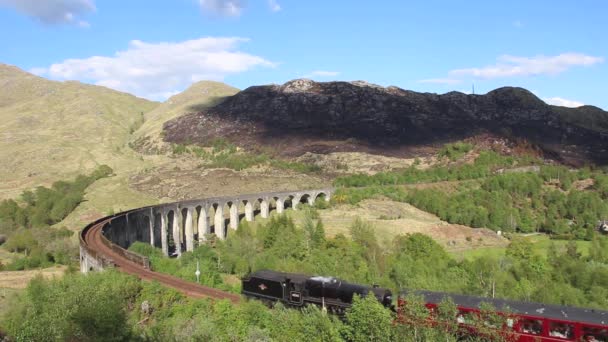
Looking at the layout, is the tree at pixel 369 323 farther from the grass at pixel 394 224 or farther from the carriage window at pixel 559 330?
the grass at pixel 394 224

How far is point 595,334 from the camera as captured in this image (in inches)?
891

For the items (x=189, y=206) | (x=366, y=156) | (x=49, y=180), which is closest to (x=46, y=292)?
(x=189, y=206)

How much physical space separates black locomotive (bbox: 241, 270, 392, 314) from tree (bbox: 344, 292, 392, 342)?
321cm

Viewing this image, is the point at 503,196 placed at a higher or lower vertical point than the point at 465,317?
lower

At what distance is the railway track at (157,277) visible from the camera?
32375mm

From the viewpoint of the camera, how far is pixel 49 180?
135000 mm

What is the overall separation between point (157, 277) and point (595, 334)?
3008 cm

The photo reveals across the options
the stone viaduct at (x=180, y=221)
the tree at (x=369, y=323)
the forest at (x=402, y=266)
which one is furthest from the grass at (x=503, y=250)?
the tree at (x=369, y=323)

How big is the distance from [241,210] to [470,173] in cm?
6978

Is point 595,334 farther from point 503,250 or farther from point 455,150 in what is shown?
point 455,150

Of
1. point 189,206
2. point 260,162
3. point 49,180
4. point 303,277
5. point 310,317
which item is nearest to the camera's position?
point 310,317

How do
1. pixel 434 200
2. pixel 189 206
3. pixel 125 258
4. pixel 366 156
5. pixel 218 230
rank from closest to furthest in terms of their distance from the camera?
pixel 125 258 → pixel 189 206 → pixel 218 230 → pixel 434 200 → pixel 366 156

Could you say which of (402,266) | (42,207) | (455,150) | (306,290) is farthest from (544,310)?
(455,150)

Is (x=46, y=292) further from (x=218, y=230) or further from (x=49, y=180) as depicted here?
(x=49, y=180)
